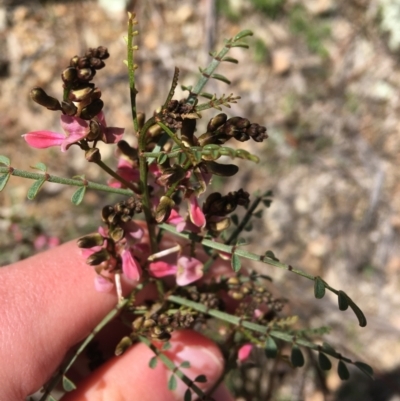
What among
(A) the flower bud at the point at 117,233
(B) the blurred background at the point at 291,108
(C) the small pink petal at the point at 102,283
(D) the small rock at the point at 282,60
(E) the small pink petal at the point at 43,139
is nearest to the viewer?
(E) the small pink petal at the point at 43,139

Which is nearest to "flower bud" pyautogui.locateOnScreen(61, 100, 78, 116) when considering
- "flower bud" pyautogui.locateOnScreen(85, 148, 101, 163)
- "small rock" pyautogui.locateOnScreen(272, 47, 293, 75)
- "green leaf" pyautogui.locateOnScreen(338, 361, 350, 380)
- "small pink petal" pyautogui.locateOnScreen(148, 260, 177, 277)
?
"flower bud" pyautogui.locateOnScreen(85, 148, 101, 163)

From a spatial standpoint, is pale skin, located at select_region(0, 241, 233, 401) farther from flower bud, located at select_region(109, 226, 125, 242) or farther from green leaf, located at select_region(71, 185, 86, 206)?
green leaf, located at select_region(71, 185, 86, 206)

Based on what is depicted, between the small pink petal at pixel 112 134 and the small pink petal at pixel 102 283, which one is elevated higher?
the small pink petal at pixel 112 134

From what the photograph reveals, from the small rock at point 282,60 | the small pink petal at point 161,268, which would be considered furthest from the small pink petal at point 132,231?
the small rock at point 282,60

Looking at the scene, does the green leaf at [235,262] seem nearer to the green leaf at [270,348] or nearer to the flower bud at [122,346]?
the green leaf at [270,348]

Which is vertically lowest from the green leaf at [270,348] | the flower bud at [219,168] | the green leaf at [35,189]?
the green leaf at [270,348]

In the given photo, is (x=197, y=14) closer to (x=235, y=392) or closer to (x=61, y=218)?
(x=61, y=218)

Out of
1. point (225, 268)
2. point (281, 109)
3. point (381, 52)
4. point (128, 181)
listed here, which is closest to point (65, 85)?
point (128, 181)

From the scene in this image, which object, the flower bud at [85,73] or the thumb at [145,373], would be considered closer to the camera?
the flower bud at [85,73]
